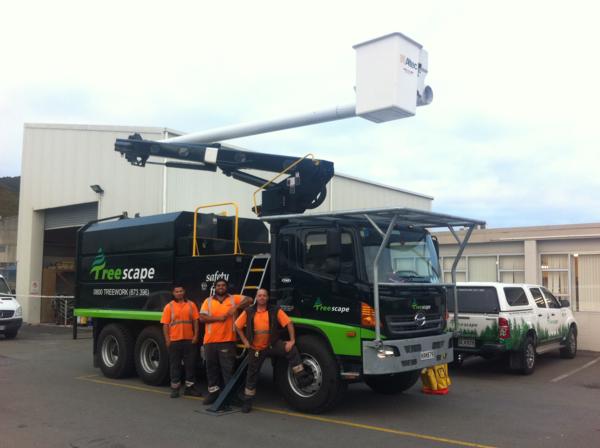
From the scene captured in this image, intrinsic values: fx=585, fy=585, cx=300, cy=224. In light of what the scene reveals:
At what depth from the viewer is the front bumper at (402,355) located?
23.9 ft

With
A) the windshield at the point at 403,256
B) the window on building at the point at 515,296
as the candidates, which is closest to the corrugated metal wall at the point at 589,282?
the window on building at the point at 515,296

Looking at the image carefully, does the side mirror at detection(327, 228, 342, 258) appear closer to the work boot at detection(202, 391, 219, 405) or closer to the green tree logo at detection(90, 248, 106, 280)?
the work boot at detection(202, 391, 219, 405)

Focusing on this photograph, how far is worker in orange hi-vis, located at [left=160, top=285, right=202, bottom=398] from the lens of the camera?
357 inches

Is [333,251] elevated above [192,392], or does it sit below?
above

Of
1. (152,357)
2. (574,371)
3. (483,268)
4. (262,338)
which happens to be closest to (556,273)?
(483,268)

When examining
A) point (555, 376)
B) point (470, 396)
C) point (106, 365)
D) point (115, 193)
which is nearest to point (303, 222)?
point (470, 396)

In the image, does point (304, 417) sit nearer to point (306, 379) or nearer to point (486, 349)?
point (306, 379)

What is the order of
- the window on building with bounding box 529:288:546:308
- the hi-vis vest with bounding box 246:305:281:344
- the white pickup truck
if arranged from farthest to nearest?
1. the window on building with bounding box 529:288:546:308
2. the white pickup truck
3. the hi-vis vest with bounding box 246:305:281:344

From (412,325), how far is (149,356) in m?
4.96

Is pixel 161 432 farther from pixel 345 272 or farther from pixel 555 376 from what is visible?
pixel 555 376

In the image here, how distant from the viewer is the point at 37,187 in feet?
77.4

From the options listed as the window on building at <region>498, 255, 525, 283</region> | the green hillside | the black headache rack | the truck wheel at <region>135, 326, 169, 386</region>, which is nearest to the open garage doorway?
the truck wheel at <region>135, 326, 169, 386</region>

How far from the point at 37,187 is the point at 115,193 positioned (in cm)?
524

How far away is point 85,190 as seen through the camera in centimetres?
2161
